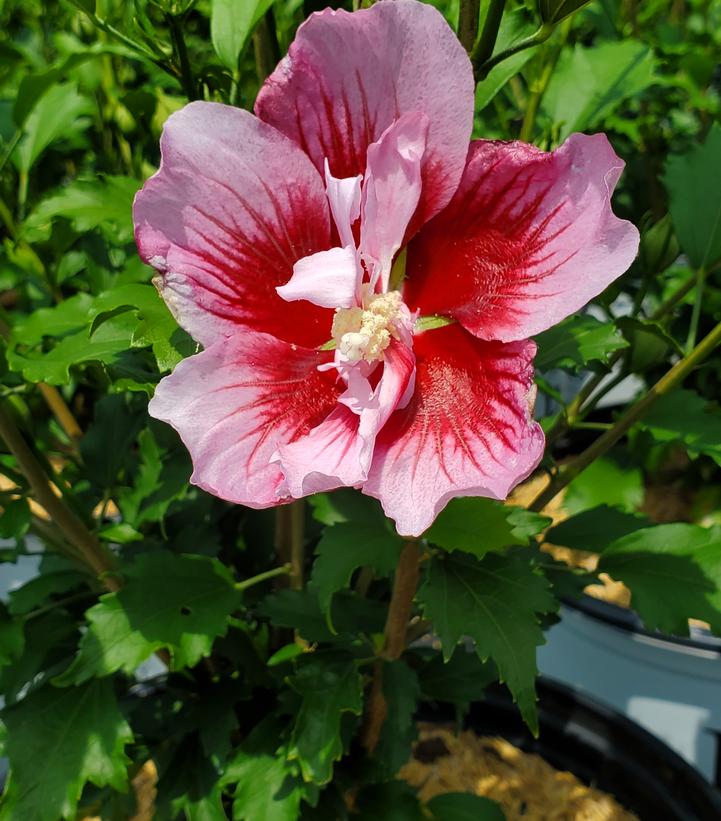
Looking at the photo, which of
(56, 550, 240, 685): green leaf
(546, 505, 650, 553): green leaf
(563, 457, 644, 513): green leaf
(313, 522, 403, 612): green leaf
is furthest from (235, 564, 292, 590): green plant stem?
(563, 457, 644, 513): green leaf

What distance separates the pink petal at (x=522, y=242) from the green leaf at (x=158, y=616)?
0.28 m

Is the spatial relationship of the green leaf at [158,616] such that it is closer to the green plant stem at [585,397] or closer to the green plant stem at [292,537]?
the green plant stem at [292,537]

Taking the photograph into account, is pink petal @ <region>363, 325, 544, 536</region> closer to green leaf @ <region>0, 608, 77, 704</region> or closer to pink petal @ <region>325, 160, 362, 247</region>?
pink petal @ <region>325, 160, 362, 247</region>

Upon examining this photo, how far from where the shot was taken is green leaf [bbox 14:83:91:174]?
29.5 inches

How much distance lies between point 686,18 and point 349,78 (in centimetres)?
143

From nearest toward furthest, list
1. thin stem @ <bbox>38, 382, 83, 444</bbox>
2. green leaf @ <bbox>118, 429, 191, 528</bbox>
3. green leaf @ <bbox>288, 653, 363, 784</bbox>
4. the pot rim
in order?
green leaf @ <bbox>288, 653, 363, 784</bbox>
green leaf @ <bbox>118, 429, 191, 528</bbox>
thin stem @ <bbox>38, 382, 83, 444</bbox>
the pot rim

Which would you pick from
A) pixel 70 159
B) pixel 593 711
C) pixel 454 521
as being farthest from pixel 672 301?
pixel 70 159

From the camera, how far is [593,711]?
95cm

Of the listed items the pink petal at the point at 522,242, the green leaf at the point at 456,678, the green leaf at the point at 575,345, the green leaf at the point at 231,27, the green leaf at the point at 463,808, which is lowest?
the green leaf at the point at 463,808

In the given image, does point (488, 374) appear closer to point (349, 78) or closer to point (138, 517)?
point (349, 78)

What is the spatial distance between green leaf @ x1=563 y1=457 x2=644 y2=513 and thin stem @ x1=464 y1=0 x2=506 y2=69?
3.45ft

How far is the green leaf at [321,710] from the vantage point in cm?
56

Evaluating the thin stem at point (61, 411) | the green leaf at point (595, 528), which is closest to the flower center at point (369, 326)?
the green leaf at point (595, 528)

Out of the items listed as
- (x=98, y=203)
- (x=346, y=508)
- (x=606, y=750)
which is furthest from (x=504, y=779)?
(x=98, y=203)
